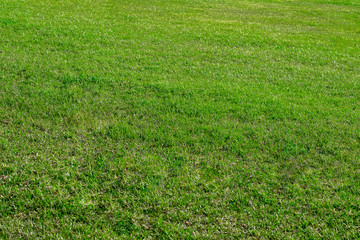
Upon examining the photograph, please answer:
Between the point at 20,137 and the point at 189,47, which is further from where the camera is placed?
the point at 189,47

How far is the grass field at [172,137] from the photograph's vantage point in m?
4.12

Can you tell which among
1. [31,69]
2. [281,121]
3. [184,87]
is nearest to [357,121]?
[281,121]

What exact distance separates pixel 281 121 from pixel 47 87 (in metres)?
4.90

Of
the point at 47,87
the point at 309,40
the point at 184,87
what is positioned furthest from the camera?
the point at 309,40

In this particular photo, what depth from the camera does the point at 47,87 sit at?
7.07m

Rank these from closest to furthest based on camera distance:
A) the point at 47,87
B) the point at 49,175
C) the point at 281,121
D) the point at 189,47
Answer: the point at 49,175, the point at 281,121, the point at 47,87, the point at 189,47

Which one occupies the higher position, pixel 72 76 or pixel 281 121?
pixel 72 76

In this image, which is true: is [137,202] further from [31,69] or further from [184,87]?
[31,69]

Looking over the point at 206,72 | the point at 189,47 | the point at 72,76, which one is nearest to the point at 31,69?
the point at 72,76

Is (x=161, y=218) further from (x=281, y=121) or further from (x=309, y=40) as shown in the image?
(x=309, y=40)

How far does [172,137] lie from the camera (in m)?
5.69

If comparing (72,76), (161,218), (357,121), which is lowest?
(161,218)

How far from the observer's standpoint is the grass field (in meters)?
4.12

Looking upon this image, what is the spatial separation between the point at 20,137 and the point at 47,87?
1.96 meters
